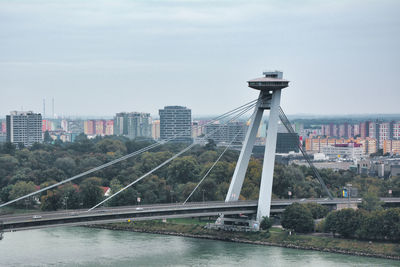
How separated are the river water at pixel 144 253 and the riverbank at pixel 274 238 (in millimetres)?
305

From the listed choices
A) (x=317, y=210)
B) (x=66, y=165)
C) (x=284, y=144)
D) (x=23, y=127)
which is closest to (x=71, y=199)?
(x=317, y=210)

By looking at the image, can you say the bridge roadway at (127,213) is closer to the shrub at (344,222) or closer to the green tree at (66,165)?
the shrub at (344,222)

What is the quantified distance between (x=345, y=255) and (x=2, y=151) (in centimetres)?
2682

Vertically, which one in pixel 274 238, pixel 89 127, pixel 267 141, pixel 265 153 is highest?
pixel 89 127

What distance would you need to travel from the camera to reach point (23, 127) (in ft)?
213

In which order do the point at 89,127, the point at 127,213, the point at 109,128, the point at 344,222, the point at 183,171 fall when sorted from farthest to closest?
1. the point at 89,127
2. the point at 109,128
3. the point at 183,171
4. the point at 344,222
5. the point at 127,213

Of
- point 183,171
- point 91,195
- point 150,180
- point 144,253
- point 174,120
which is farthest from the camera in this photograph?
point 174,120

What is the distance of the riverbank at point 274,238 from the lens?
1992 centimetres

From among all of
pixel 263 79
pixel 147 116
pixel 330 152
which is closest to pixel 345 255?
pixel 263 79

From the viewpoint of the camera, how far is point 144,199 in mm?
27328

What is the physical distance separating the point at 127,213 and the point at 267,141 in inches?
193

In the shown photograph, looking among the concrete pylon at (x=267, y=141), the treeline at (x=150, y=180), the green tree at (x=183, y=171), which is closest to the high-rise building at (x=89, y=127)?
the treeline at (x=150, y=180)

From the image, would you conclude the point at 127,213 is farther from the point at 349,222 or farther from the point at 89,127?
the point at 89,127

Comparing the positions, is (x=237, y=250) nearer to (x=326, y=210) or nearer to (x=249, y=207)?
(x=249, y=207)
